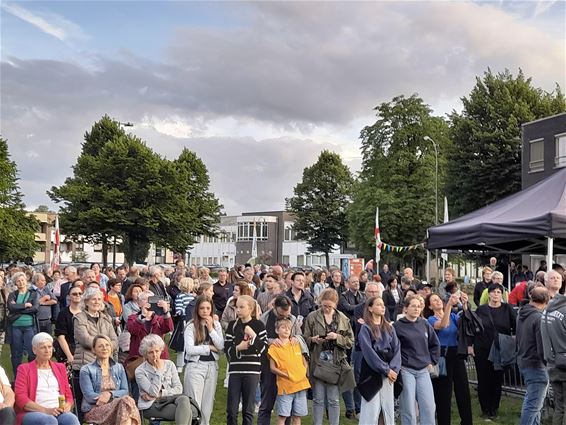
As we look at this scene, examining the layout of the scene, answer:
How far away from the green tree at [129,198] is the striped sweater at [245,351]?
4240cm

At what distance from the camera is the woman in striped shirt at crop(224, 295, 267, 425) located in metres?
7.99

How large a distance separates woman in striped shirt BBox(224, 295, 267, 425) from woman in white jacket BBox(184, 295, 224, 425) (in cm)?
20

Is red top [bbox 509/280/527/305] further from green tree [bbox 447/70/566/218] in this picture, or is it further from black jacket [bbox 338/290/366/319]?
green tree [bbox 447/70/566/218]

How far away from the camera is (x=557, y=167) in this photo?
119 feet

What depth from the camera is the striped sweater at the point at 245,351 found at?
800 cm

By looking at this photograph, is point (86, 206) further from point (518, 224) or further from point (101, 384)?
point (101, 384)

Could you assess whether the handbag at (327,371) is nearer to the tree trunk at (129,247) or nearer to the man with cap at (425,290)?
the man with cap at (425,290)

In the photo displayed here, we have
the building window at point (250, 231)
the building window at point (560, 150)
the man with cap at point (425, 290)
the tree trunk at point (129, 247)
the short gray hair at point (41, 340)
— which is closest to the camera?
the short gray hair at point (41, 340)

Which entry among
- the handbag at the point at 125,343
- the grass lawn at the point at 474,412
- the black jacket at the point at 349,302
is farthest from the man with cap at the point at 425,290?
the handbag at the point at 125,343

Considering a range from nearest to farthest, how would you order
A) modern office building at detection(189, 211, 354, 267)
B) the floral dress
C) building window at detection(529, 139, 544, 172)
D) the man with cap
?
1. the floral dress
2. the man with cap
3. building window at detection(529, 139, 544, 172)
4. modern office building at detection(189, 211, 354, 267)

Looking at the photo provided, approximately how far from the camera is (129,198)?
166ft

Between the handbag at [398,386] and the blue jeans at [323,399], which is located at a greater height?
the handbag at [398,386]

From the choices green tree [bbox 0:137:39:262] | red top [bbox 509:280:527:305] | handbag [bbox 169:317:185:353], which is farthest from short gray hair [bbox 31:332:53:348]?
green tree [bbox 0:137:39:262]

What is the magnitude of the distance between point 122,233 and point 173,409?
45.0m
